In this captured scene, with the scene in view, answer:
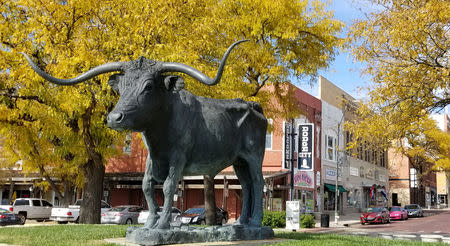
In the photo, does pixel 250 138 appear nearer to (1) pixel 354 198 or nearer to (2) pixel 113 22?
(2) pixel 113 22

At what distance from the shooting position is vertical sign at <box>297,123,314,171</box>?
91.9 ft

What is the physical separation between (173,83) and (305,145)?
23.8 meters

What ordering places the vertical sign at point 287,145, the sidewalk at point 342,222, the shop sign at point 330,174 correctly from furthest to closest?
the shop sign at point 330,174 → the vertical sign at point 287,145 → the sidewalk at point 342,222

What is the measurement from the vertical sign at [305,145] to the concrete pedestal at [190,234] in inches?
809

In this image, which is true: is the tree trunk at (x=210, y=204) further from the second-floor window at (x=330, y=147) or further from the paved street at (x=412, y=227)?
the second-floor window at (x=330, y=147)

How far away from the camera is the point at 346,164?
46281 millimetres

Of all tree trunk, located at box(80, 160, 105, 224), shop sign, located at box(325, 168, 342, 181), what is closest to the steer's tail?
tree trunk, located at box(80, 160, 105, 224)

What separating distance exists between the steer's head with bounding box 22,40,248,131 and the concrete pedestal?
146 centimetres

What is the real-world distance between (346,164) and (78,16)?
36.9 m

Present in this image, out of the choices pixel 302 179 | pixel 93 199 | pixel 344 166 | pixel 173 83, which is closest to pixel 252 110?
pixel 173 83

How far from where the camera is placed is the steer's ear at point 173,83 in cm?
633

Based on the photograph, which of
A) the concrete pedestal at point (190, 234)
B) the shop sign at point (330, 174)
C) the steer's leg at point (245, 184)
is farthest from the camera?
the shop sign at point (330, 174)

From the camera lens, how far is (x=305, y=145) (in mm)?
29328

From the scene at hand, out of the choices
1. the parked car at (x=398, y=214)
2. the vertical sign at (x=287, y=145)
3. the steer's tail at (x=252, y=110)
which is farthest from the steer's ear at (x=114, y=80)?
the parked car at (x=398, y=214)
